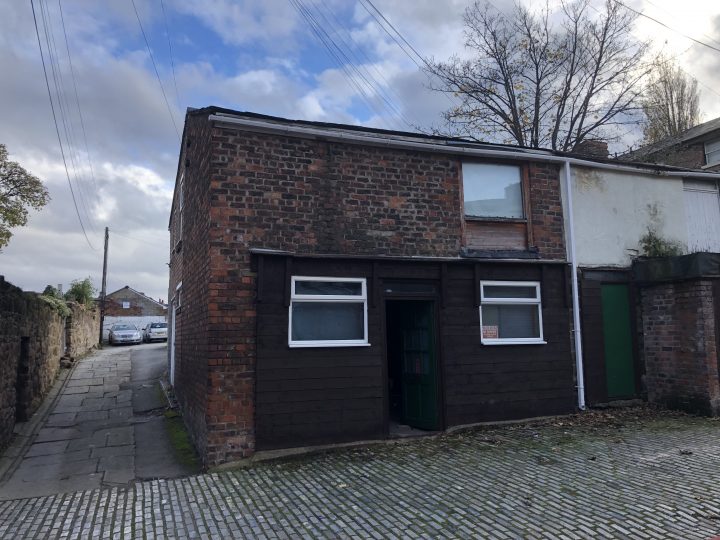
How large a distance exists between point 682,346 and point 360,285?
20.5 feet

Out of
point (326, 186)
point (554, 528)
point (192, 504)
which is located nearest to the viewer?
point (554, 528)

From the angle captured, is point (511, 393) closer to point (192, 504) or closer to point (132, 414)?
point (192, 504)

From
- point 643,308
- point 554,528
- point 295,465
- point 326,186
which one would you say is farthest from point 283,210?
point 643,308

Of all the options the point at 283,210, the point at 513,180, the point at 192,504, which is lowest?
the point at 192,504

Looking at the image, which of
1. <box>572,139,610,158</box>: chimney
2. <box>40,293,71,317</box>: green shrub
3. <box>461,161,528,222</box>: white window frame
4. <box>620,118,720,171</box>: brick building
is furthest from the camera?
<box>620,118,720,171</box>: brick building

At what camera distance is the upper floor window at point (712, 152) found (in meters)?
22.2

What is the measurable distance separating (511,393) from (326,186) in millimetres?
4658

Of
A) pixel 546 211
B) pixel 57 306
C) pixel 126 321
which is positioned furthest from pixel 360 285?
pixel 126 321

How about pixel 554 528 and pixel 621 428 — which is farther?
pixel 621 428

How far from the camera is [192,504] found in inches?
215

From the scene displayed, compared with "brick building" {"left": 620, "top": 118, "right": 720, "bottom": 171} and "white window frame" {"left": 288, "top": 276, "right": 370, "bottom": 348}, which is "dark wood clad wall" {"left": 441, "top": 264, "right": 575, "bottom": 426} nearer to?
"white window frame" {"left": 288, "top": 276, "right": 370, "bottom": 348}

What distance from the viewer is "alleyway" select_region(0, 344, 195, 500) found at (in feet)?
21.9

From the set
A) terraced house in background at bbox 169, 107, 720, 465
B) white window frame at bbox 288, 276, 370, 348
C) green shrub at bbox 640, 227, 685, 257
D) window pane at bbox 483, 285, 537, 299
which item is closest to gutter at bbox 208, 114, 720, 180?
terraced house in background at bbox 169, 107, 720, 465

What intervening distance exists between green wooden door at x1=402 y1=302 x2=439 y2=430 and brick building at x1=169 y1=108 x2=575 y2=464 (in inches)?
1.4
